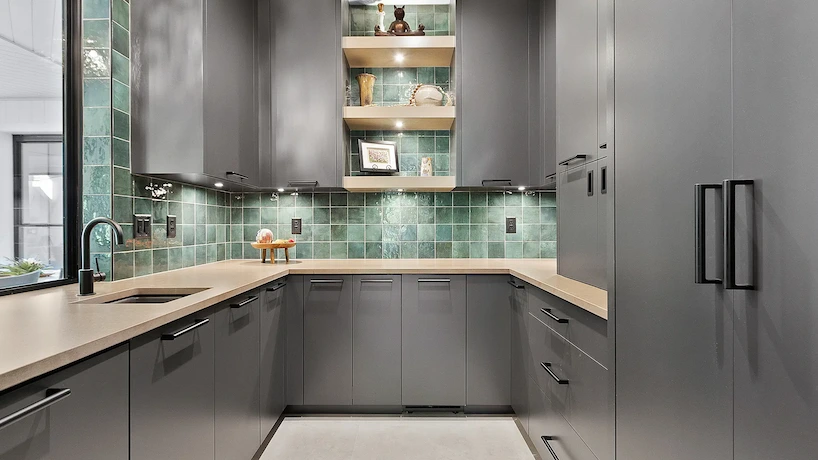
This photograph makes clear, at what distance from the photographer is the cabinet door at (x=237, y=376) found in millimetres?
1759

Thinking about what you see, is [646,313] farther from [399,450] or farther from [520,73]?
[520,73]

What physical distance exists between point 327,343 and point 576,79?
6.42ft

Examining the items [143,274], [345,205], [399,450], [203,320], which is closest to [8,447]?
[203,320]

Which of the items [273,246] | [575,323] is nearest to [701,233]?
[575,323]

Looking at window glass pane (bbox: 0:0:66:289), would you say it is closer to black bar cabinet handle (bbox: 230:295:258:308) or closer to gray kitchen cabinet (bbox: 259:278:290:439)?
black bar cabinet handle (bbox: 230:295:258:308)

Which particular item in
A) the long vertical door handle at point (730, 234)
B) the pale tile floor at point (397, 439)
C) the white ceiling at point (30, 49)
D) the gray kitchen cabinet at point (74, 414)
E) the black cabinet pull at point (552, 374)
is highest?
the white ceiling at point (30, 49)

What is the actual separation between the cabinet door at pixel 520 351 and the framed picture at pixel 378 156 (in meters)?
1.18

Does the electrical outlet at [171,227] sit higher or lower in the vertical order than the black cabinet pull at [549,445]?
higher

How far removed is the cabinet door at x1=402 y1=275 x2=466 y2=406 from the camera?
272 centimetres

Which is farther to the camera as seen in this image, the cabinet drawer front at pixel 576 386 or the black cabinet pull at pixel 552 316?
the black cabinet pull at pixel 552 316

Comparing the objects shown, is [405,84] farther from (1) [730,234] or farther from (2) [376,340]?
(1) [730,234]

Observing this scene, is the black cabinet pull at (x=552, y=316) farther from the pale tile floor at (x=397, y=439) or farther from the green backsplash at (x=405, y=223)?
the green backsplash at (x=405, y=223)

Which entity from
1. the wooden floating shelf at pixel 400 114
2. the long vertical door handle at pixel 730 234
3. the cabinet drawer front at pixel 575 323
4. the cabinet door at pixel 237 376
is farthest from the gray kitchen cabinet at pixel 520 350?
the long vertical door handle at pixel 730 234

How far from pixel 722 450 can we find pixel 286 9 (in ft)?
10.1
